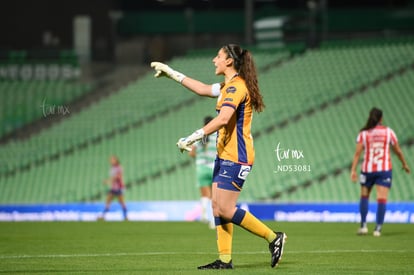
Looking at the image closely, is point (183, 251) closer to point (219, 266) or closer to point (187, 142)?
point (219, 266)

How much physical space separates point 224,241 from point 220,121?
1451 mm

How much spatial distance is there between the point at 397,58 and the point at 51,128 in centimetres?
1328

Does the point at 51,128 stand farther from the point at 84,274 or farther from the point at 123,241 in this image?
the point at 84,274

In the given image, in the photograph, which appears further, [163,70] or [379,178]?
[379,178]

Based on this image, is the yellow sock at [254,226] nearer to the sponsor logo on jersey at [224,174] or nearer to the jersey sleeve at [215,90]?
the sponsor logo on jersey at [224,174]

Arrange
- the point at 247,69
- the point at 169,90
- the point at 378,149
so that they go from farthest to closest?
the point at 169,90, the point at 378,149, the point at 247,69

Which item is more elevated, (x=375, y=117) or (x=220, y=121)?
(x=375, y=117)

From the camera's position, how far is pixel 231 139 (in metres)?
10.9

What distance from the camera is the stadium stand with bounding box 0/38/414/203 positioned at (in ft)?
95.5

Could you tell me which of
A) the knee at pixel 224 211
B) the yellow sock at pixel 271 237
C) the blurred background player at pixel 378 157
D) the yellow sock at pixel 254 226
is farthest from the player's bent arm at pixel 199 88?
the blurred background player at pixel 378 157

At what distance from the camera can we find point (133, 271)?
10.7 m

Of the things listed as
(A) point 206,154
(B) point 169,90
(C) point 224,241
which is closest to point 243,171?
(C) point 224,241

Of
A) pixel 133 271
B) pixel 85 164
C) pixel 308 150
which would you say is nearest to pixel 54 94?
pixel 85 164

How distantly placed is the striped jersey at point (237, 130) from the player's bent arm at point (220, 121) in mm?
190
